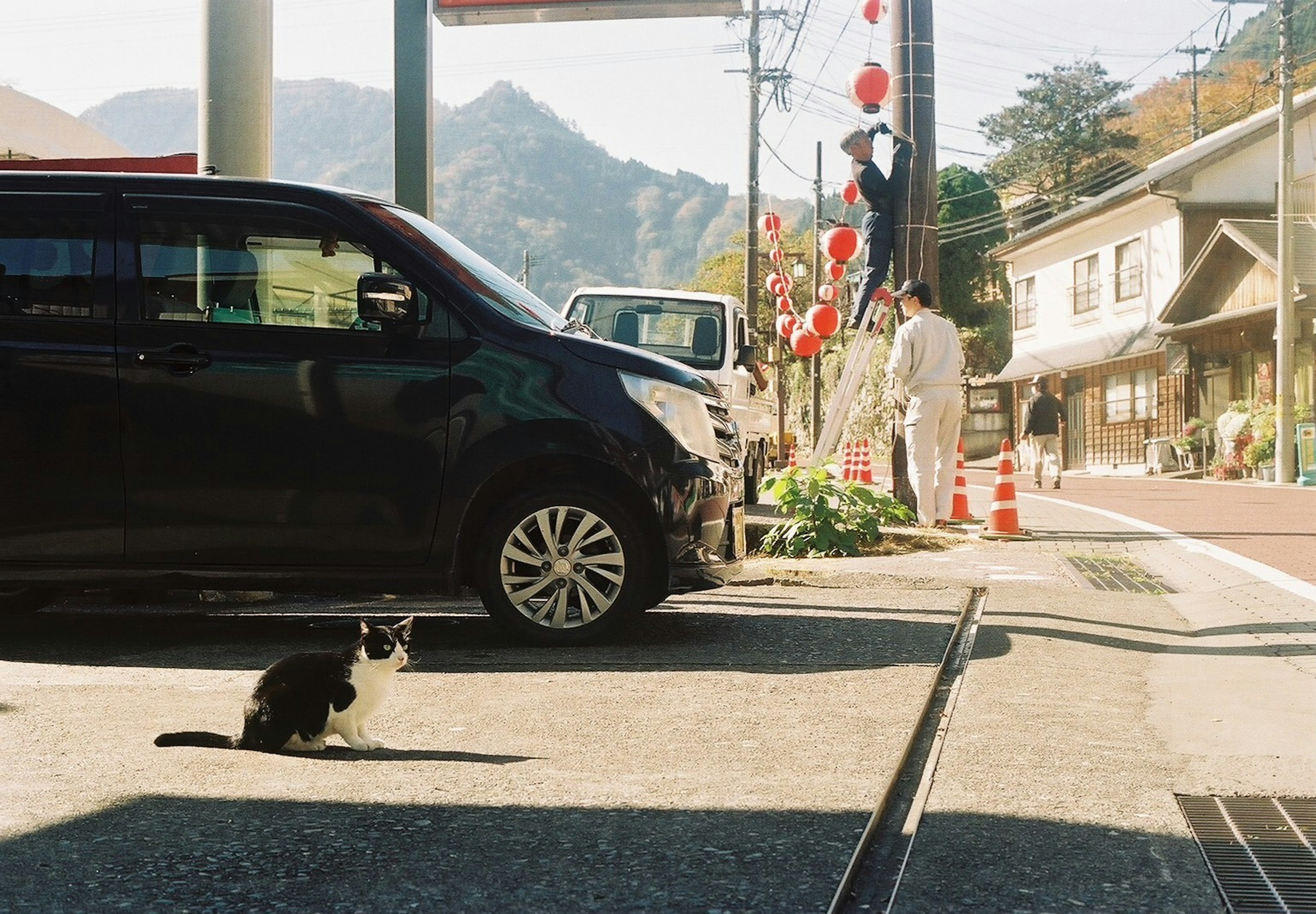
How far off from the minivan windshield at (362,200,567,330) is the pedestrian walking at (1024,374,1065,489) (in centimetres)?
1776

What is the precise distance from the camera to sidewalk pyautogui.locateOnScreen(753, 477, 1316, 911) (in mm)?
2957

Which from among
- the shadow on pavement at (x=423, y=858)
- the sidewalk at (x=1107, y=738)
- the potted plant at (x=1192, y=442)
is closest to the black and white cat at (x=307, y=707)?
the shadow on pavement at (x=423, y=858)

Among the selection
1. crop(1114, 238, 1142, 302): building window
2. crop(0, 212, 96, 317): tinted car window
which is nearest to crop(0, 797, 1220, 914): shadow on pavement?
crop(0, 212, 96, 317): tinted car window

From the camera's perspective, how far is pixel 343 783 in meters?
3.76

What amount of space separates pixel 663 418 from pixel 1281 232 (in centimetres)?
2361

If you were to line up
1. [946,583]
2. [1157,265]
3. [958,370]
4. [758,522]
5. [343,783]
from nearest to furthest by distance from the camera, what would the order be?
[343,783] → [946,583] → [958,370] → [758,522] → [1157,265]

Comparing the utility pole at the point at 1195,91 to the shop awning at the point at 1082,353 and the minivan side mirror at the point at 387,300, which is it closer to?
the shop awning at the point at 1082,353

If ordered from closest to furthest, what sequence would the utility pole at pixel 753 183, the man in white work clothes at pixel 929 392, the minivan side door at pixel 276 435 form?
1. the minivan side door at pixel 276 435
2. the man in white work clothes at pixel 929 392
3. the utility pole at pixel 753 183

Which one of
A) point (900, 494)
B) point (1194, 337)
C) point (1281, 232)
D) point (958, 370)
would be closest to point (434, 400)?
point (958, 370)

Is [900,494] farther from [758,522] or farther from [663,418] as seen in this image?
[663,418]

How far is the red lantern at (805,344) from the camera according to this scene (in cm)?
2455

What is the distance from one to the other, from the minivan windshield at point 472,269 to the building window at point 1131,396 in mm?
32725

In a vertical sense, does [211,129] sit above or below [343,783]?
above

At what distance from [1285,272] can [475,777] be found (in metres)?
26.2
